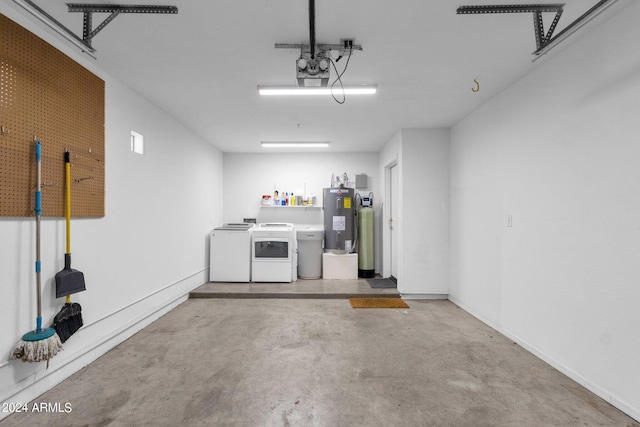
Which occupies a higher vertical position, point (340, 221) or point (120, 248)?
point (340, 221)

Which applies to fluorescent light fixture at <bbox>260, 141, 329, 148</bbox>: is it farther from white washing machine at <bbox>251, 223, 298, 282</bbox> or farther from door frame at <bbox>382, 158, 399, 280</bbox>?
white washing machine at <bbox>251, 223, 298, 282</bbox>

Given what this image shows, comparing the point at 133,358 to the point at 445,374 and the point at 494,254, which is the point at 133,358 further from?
the point at 494,254

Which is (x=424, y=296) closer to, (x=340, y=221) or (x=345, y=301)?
(x=345, y=301)

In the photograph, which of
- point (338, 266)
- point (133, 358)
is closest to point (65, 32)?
point (133, 358)

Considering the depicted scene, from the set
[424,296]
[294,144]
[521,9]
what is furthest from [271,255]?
[521,9]

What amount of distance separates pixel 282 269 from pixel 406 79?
3430 millimetres

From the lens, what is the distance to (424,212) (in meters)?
4.28

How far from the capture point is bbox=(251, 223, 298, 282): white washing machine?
4.83 metres

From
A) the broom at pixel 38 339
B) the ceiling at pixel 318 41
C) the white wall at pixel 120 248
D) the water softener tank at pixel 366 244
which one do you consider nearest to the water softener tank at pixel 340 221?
the water softener tank at pixel 366 244

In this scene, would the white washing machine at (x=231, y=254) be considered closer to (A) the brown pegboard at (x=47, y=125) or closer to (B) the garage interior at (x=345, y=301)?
(B) the garage interior at (x=345, y=301)

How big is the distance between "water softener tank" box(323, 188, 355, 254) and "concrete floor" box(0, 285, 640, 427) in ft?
6.66

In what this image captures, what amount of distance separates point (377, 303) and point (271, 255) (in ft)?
6.36

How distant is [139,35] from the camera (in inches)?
83.4

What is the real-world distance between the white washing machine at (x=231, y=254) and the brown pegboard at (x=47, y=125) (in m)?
2.34
